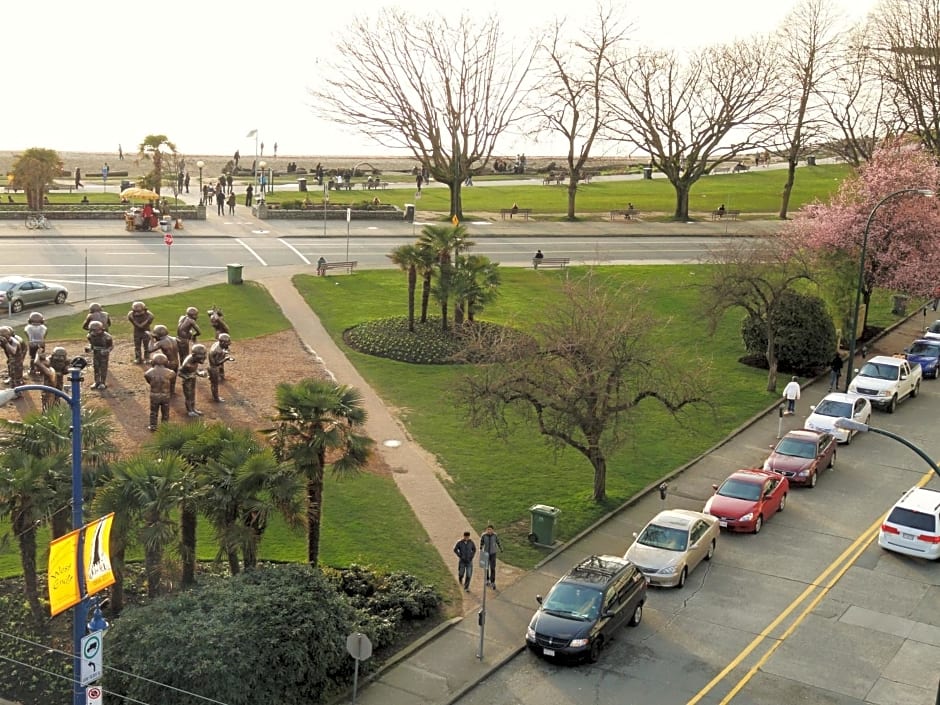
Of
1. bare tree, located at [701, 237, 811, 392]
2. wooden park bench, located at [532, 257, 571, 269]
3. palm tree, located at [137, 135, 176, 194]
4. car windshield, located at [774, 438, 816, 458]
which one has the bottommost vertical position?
car windshield, located at [774, 438, 816, 458]

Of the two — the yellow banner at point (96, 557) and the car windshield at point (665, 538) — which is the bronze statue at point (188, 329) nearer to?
the car windshield at point (665, 538)

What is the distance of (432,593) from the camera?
84.1 feet

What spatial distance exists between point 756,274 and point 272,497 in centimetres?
2438

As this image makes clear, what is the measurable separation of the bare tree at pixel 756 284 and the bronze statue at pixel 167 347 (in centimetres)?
1825

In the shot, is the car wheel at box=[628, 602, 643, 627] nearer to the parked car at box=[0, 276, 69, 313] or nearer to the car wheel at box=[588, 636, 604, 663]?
the car wheel at box=[588, 636, 604, 663]

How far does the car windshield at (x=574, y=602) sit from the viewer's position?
2377cm

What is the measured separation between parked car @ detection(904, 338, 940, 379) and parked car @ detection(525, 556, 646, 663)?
25.0 meters

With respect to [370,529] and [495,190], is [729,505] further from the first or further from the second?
[495,190]

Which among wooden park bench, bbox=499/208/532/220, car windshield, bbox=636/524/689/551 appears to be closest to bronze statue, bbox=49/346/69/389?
car windshield, bbox=636/524/689/551

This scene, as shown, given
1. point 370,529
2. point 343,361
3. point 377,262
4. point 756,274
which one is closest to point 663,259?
point 377,262

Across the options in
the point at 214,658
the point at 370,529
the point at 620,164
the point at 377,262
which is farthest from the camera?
the point at 620,164

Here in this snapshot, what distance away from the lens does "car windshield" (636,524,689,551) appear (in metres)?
27.7

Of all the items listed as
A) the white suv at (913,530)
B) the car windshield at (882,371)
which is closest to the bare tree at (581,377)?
the white suv at (913,530)

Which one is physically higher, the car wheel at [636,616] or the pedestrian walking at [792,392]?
the pedestrian walking at [792,392]
